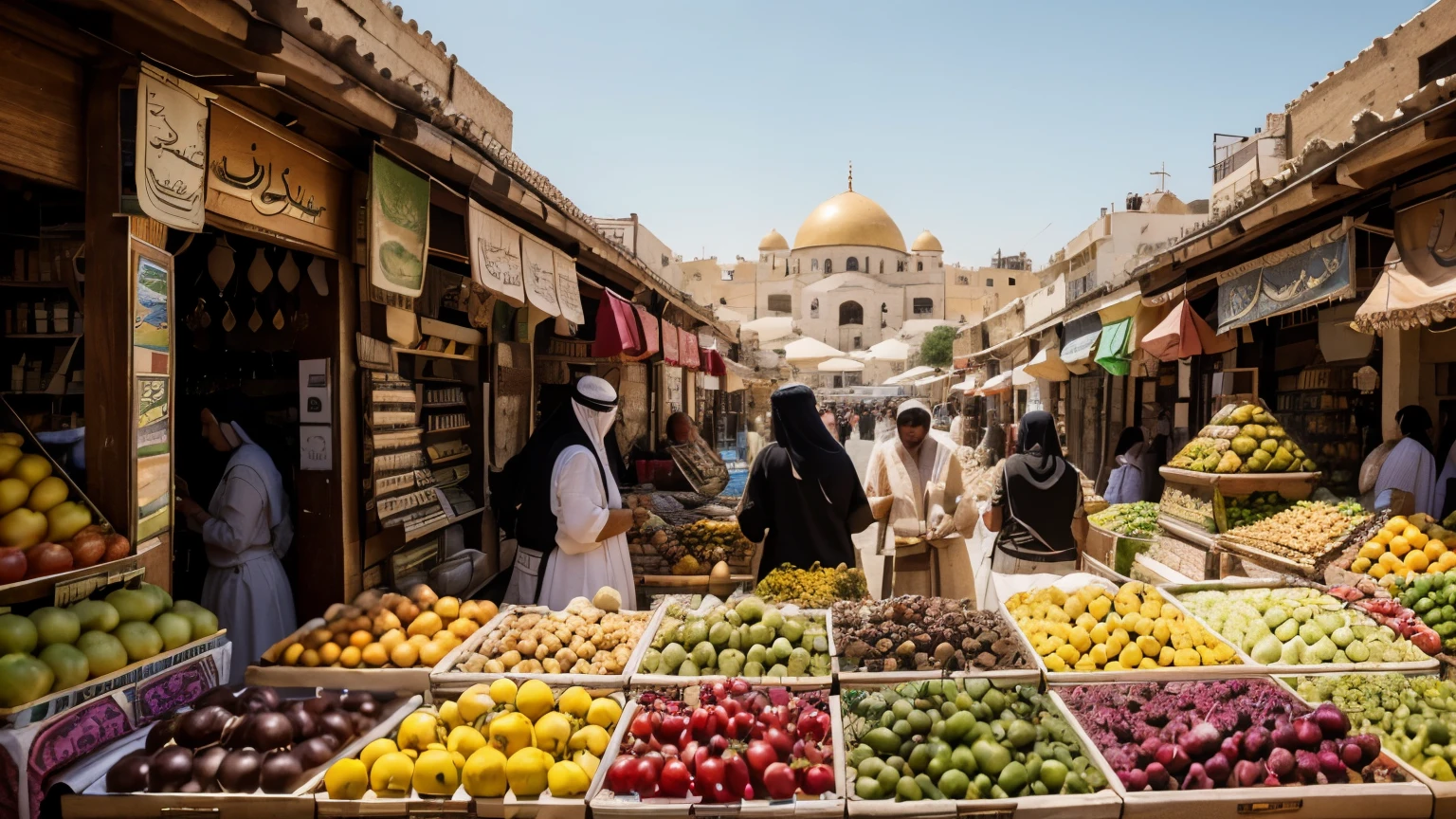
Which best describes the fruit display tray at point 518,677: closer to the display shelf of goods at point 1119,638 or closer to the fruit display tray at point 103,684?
the fruit display tray at point 103,684

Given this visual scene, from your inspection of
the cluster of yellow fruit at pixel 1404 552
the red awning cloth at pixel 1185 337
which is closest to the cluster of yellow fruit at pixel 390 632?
the cluster of yellow fruit at pixel 1404 552

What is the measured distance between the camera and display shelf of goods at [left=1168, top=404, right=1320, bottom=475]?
5.25 metres

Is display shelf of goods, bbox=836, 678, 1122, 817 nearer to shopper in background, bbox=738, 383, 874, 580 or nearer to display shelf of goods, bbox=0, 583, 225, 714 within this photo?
shopper in background, bbox=738, 383, 874, 580

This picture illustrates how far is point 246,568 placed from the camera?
387cm

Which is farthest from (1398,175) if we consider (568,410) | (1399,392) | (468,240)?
(468,240)

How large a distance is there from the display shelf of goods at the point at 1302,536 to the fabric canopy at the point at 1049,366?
6.51 meters

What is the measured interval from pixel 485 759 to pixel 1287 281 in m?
5.51

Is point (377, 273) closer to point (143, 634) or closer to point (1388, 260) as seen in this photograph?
point (143, 634)

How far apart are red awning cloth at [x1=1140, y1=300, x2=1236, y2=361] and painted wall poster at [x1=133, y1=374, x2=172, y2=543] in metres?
6.76

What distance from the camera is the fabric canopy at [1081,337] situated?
9.35 meters

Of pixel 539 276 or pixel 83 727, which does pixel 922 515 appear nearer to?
pixel 539 276

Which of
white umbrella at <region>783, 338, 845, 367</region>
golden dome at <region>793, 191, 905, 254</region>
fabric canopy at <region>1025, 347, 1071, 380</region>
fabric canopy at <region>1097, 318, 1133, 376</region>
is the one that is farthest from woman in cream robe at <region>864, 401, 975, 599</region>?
golden dome at <region>793, 191, 905, 254</region>

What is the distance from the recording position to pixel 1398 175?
13.9ft

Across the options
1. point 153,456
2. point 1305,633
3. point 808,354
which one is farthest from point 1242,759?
point 808,354
